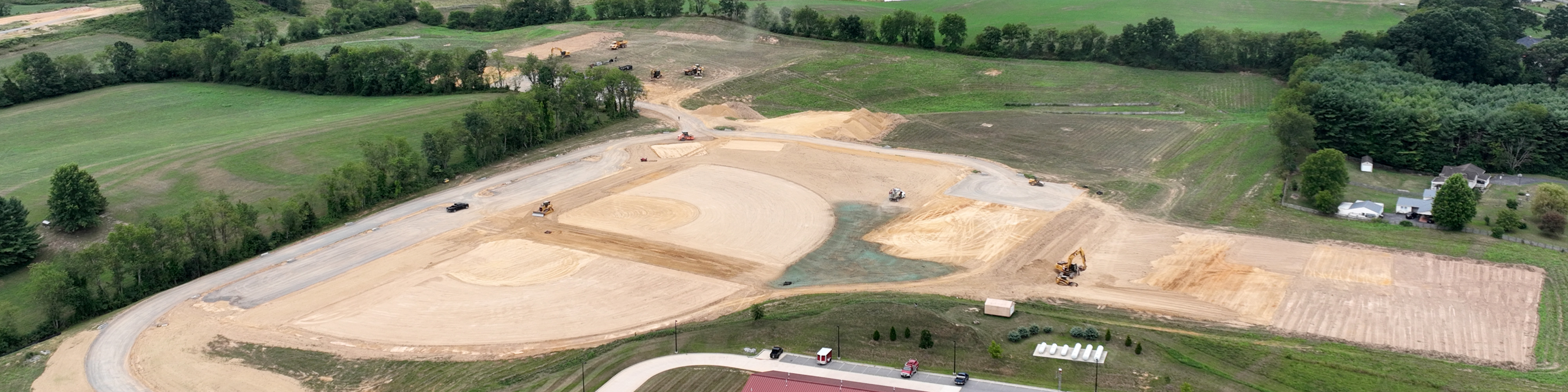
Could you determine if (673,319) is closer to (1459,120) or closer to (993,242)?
(993,242)

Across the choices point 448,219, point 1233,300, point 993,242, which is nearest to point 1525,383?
point 1233,300

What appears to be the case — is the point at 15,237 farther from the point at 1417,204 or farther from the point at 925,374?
the point at 1417,204

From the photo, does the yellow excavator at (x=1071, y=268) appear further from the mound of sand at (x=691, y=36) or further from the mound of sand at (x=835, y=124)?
the mound of sand at (x=691, y=36)

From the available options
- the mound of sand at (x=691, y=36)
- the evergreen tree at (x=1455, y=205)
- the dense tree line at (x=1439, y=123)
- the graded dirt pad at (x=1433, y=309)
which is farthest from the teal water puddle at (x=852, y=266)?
the mound of sand at (x=691, y=36)

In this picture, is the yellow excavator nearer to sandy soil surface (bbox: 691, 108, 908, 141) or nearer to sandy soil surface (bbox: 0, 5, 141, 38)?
sandy soil surface (bbox: 691, 108, 908, 141)

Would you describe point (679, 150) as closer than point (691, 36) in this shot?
Yes

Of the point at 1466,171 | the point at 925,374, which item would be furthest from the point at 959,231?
the point at 1466,171

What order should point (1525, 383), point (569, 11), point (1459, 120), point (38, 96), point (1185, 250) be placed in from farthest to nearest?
point (569, 11) → point (38, 96) → point (1459, 120) → point (1185, 250) → point (1525, 383)
